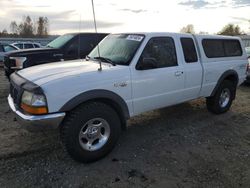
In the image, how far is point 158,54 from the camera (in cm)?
492

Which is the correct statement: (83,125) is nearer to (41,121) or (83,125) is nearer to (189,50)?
(41,121)

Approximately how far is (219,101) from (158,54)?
8.06ft

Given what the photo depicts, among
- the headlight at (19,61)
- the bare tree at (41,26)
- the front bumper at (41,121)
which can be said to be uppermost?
the bare tree at (41,26)

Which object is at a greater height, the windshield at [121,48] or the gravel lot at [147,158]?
the windshield at [121,48]

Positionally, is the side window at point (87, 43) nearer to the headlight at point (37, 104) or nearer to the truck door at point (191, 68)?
the truck door at point (191, 68)

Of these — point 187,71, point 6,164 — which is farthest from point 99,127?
point 187,71

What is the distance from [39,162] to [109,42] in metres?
2.49

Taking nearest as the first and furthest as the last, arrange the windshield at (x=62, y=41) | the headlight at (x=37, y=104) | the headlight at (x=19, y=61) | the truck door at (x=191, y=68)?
the headlight at (x=37, y=104) → the truck door at (x=191, y=68) → the headlight at (x=19, y=61) → the windshield at (x=62, y=41)

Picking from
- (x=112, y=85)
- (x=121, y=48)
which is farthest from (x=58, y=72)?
(x=121, y=48)

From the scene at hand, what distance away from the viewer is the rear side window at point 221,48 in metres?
5.99

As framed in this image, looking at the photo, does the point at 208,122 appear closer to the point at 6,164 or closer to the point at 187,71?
the point at 187,71

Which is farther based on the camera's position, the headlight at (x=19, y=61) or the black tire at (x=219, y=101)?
the headlight at (x=19, y=61)

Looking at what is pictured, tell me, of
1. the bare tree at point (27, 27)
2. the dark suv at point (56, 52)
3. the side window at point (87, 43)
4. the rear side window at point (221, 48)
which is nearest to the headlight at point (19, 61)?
the dark suv at point (56, 52)

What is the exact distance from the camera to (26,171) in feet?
12.5
